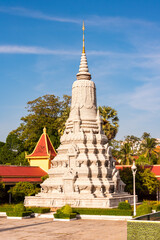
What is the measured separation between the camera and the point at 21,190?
142 ft

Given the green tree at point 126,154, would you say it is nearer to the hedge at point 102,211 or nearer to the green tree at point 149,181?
the green tree at point 149,181

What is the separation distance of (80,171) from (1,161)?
35.4m

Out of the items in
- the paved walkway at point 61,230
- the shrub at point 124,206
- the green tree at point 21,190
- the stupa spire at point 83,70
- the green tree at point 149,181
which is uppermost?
the stupa spire at point 83,70

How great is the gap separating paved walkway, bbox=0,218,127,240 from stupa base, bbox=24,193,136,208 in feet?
13.8

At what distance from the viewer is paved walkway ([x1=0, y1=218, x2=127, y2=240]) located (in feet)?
73.8

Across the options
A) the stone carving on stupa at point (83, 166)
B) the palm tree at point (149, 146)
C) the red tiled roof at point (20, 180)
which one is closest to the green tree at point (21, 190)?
the red tiled roof at point (20, 180)

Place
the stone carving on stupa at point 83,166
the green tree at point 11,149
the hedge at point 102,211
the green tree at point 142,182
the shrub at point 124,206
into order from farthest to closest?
the green tree at point 11,149 < the green tree at point 142,182 < the stone carving on stupa at point 83,166 < the shrub at point 124,206 < the hedge at point 102,211

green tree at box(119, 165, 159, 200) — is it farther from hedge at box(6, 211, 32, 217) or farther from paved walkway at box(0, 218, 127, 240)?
hedge at box(6, 211, 32, 217)

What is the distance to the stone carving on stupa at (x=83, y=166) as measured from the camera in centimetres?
3625

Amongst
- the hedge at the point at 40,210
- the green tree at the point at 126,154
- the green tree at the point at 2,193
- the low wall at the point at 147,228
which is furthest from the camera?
the green tree at the point at 126,154

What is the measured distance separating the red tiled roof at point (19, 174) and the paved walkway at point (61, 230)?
15.2 metres

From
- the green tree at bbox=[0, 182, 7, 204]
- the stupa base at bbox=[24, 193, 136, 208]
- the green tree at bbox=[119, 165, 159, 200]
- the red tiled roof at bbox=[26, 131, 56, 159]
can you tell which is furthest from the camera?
the red tiled roof at bbox=[26, 131, 56, 159]

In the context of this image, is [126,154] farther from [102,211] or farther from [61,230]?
[61,230]

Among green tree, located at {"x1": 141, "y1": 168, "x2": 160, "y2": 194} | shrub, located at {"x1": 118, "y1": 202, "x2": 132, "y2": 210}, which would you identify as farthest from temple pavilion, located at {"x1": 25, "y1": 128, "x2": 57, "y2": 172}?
shrub, located at {"x1": 118, "y1": 202, "x2": 132, "y2": 210}
